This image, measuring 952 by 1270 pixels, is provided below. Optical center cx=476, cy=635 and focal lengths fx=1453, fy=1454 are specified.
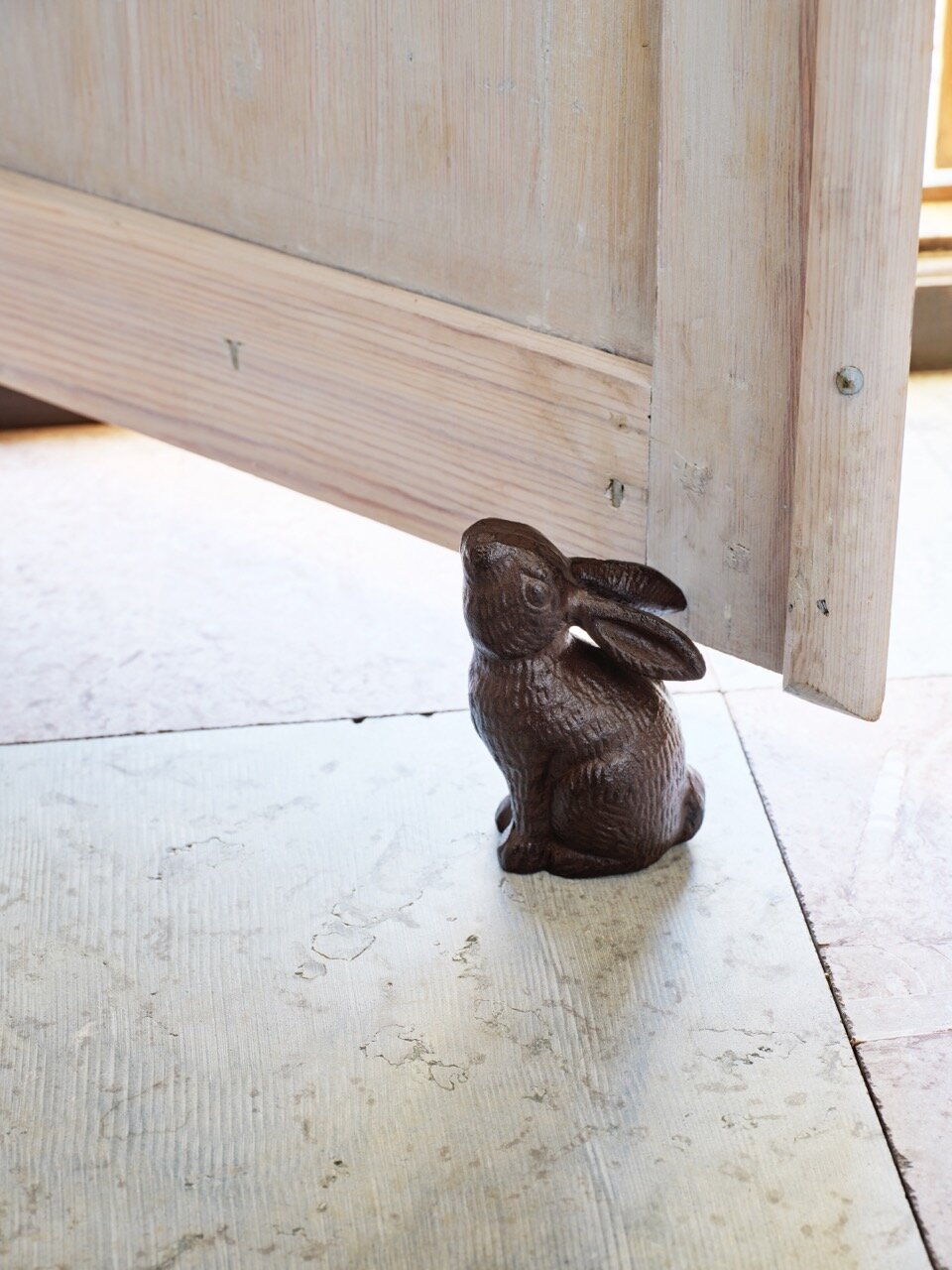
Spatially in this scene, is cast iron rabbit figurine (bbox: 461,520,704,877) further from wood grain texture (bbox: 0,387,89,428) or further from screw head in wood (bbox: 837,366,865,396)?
wood grain texture (bbox: 0,387,89,428)

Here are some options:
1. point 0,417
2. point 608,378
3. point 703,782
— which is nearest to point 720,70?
point 608,378

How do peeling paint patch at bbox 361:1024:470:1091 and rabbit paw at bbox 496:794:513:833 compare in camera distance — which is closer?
peeling paint patch at bbox 361:1024:470:1091

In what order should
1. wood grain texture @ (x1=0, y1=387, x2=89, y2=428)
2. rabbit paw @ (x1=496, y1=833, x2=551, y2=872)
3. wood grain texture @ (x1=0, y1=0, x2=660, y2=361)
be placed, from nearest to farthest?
1. wood grain texture @ (x1=0, y1=0, x2=660, y2=361)
2. rabbit paw @ (x1=496, y1=833, x2=551, y2=872)
3. wood grain texture @ (x1=0, y1=387, x2=89, y2=428)

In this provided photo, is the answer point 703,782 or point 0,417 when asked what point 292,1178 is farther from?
point 0,417

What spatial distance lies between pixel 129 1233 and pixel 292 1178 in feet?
0.43

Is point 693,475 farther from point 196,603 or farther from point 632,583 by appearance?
point 196,603

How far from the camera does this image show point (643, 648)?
140cm

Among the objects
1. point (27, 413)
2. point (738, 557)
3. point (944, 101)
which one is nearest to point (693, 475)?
point (738, 557)

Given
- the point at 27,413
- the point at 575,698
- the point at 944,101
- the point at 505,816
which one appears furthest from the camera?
the point at 944,101

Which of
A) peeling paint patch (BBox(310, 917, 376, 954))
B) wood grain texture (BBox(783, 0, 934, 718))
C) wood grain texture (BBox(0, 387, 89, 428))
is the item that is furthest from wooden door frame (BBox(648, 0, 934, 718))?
wood grain texture (BBox(0, 387, 89, 428))

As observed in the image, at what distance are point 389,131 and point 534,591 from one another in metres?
0.45

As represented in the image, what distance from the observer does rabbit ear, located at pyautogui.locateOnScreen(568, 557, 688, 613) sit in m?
1.37

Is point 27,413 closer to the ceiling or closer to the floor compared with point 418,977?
closer to the ceiling

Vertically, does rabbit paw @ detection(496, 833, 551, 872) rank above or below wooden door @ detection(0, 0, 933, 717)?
below
